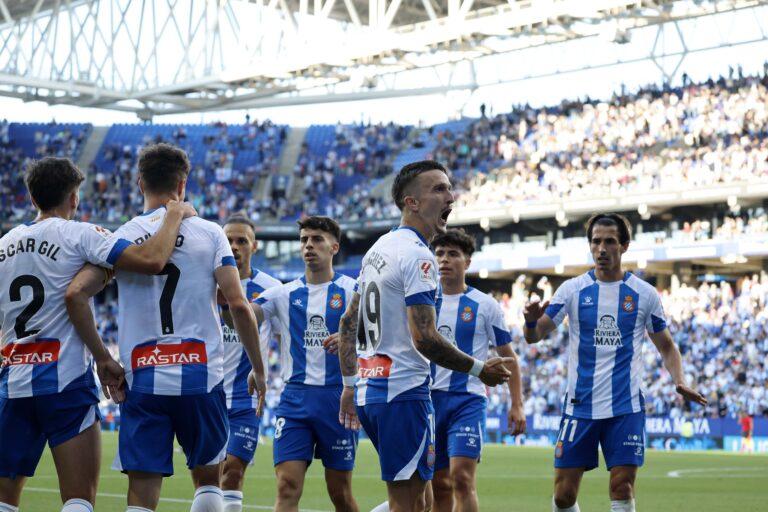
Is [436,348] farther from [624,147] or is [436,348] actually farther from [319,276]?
[624,147]

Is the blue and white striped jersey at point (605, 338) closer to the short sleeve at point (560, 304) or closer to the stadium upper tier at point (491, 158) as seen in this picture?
the short sleeve at point (560, 304)

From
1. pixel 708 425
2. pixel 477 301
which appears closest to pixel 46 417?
pixel 477 301

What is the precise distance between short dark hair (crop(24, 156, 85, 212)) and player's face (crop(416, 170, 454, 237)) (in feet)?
6.56

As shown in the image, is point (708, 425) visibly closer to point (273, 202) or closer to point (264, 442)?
point (264, 442)

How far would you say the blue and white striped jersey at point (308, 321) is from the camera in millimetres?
9141

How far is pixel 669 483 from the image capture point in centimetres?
1797

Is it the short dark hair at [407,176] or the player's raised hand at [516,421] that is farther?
the player's raised hand at [516,421]

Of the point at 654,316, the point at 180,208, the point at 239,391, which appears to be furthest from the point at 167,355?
the point at 654,316

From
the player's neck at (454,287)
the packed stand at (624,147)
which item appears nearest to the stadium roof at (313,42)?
the packed stand at (624,147)

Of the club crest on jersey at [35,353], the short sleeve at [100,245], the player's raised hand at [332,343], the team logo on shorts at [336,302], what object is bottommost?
the club crest on jersey at [35,353]

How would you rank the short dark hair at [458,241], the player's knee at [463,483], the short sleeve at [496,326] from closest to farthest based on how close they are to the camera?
1. the player's knee at [463,483]
2. the short dark hair at [458,241]
3. the short sleeve at [496,326]

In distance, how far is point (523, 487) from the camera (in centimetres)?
1730

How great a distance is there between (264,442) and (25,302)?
27.1 metres

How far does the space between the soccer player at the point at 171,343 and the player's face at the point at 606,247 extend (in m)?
3.44
